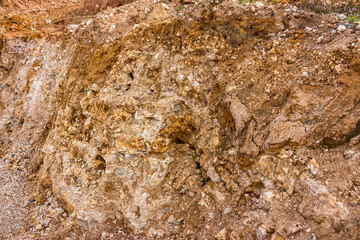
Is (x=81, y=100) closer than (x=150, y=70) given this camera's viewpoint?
No

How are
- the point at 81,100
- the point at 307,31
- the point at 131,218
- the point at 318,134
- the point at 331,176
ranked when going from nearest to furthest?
the point at 331,176, the point at 318,134, the point at 307,31, the point at 131,218, the point at 81,100

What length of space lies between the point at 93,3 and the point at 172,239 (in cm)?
974

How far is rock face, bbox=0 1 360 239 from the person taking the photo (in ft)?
12.2

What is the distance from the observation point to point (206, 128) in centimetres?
530

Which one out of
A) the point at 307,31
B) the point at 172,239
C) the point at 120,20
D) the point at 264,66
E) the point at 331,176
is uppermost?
the point at 120,20

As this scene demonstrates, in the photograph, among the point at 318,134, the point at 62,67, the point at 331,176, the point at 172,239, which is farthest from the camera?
the point at 62,67

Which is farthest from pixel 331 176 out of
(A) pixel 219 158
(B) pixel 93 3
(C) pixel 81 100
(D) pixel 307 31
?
(B) pixel 93 3

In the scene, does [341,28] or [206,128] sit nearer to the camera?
[341,28]

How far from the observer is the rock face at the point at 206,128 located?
372 centimetres

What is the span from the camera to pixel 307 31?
4.42 metres

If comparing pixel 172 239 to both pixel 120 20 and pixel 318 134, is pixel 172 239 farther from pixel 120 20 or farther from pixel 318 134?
pixel 120 20

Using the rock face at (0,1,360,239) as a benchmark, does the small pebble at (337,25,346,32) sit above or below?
above

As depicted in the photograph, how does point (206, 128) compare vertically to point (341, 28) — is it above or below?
below

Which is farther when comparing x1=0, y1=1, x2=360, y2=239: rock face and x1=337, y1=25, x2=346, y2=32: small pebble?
x1=337, y1=25, x2=346, y2=32: small pebble
